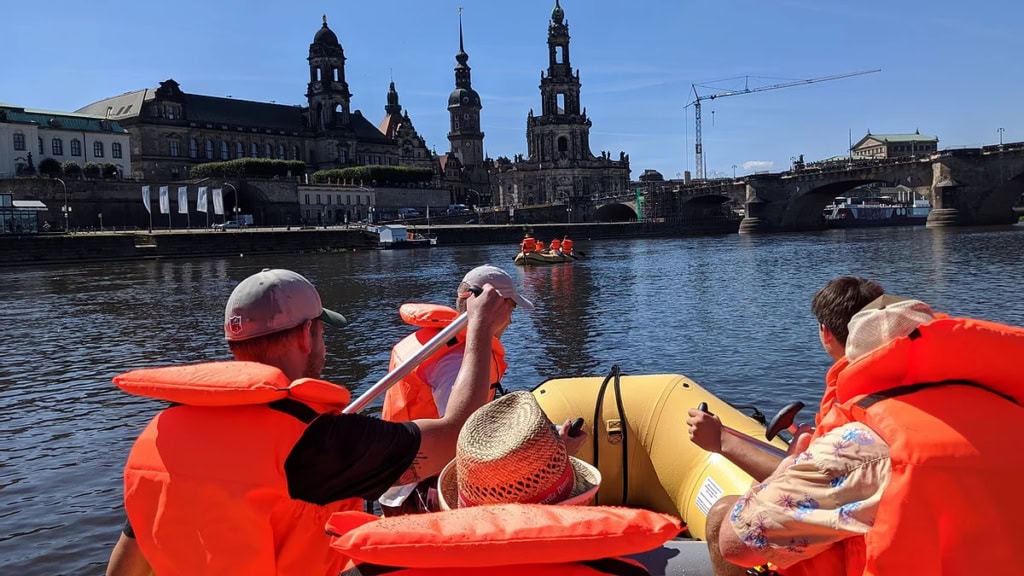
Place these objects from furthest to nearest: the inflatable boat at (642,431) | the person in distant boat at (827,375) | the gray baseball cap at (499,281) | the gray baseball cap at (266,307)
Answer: the inflatable boat at (642,431) → the gray baseball cap at (499,281) → the person in distant boat at (827,375) → the gray baseball cap at (266,307)

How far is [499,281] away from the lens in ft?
12.2

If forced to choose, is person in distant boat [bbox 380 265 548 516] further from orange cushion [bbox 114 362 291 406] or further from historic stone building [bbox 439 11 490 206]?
historic stone building [bbox 439 11 490 206]

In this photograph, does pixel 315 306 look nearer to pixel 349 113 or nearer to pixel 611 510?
pixel 611 510

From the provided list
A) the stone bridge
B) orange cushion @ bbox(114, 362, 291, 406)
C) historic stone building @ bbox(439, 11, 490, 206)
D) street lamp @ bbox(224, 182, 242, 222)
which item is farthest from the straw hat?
historic stone building @ bbox(439, 11, 490, 206)

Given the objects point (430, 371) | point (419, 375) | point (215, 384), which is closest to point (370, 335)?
point (419, 375)

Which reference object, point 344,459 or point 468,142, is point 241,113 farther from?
point 344,459

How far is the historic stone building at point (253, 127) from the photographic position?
285 ft

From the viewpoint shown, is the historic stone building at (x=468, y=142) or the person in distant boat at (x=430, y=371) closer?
the person in distant boat at (x=430, y=371)

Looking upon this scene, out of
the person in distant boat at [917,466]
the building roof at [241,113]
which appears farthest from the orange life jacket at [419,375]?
the building roof at [241,113]

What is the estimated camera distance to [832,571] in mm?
2559

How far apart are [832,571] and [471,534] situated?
1.28 metres

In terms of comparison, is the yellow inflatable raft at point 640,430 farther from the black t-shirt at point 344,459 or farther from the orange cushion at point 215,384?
the orange cushion at point 215,384

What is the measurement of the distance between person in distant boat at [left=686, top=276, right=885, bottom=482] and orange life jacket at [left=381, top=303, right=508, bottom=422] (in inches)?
42.3

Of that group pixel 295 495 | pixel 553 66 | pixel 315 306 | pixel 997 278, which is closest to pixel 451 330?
pixel 315 306
